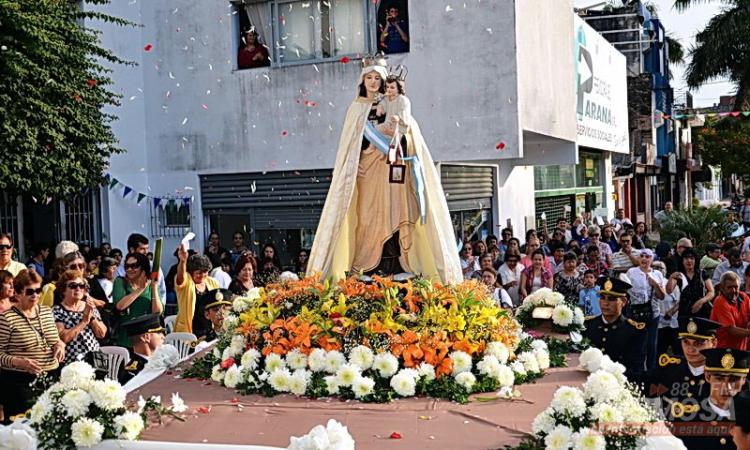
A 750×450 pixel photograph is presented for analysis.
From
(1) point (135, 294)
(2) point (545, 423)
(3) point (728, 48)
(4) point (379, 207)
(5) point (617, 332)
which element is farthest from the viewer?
(3) point (728, 48)

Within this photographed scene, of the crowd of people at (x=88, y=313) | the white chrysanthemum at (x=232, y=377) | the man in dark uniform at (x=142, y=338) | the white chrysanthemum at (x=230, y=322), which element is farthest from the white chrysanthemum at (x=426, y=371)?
the man in dark uniform at (x=142, y=338)

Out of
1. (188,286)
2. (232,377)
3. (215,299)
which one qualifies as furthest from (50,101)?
(232,377)

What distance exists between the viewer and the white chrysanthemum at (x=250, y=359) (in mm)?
6684

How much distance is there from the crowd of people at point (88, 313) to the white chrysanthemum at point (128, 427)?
114cm

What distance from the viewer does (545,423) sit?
16.4 feet

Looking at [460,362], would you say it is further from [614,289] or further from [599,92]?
[599,92]

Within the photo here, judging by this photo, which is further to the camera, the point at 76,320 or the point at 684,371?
the point at 76,320

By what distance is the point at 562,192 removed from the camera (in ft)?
76.9

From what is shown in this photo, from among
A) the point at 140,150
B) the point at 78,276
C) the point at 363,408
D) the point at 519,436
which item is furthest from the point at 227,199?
the point at 519,436

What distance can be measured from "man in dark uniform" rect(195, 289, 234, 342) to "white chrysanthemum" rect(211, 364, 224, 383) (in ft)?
5.59

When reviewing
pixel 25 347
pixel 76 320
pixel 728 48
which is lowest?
pixel 25 347

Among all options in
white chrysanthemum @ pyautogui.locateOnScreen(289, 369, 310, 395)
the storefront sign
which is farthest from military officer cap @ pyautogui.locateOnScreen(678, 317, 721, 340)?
the storefront sign

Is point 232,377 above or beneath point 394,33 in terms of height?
beneath

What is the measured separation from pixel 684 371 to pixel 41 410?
420cm
